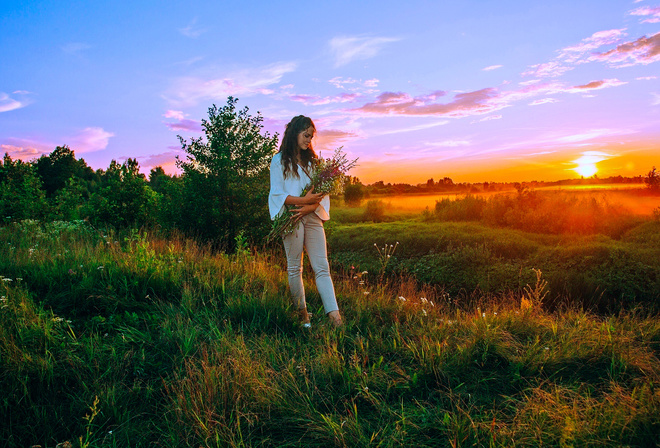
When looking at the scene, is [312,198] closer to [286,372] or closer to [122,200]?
[286,372]

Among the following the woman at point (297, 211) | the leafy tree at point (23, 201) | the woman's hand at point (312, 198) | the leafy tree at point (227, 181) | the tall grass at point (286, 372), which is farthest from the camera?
the leafy tree at point (23, 201)

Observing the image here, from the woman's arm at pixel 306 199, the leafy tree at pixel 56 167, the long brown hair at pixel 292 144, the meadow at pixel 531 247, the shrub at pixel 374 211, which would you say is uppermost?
the leafy tree at pixel 56 167

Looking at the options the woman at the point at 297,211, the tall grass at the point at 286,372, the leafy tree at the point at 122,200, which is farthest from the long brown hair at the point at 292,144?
the leafy tree at the point at 122,200

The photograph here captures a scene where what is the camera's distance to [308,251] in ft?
15.7

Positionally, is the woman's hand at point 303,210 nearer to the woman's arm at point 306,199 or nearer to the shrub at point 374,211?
the woman's arm at point 306,199

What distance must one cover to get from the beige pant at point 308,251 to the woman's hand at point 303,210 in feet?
0.44

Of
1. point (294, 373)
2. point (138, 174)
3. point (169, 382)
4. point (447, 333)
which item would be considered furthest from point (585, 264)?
point (138, 174)

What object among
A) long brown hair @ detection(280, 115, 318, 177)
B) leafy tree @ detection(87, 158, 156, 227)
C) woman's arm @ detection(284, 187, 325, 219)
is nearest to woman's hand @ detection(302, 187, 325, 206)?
woman's arm @ detection(284, 187, 325, 219)

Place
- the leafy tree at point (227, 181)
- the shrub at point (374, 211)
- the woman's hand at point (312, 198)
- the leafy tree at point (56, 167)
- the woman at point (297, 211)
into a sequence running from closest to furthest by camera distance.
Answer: the woman's hand at point (312, 198)
the woman at point (297, 211)
the leafy tree at point (227, 181)
the shrub at point (374, 211)
the leafy tree at point (56, 167)

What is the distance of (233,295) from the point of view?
17.3 feet

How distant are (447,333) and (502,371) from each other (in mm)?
713

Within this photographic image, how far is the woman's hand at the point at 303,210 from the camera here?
15.0 ft

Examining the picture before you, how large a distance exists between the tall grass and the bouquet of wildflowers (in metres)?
1.00

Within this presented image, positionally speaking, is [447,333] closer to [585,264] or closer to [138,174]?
[585,264]
